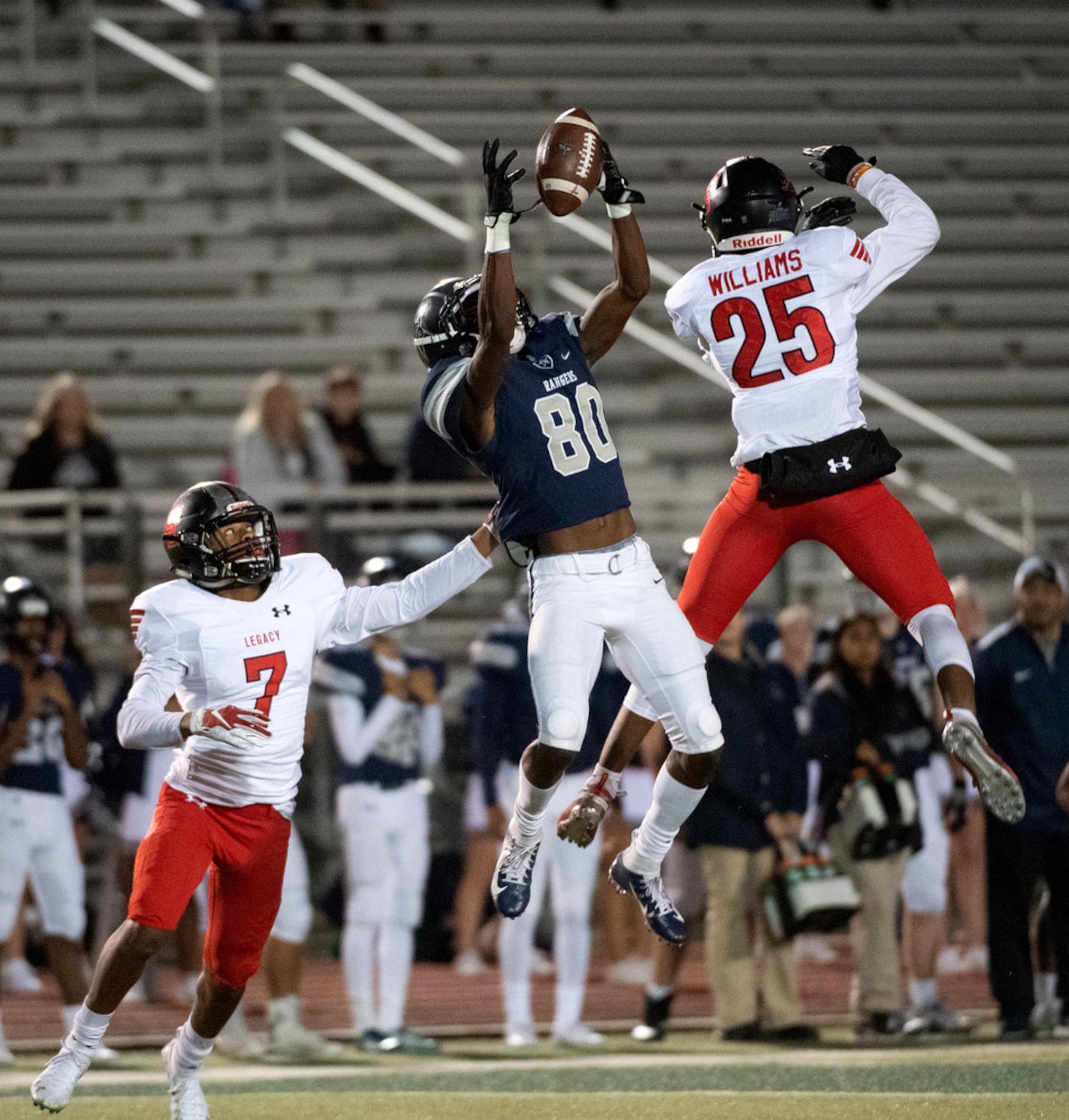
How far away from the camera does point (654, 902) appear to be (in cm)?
567

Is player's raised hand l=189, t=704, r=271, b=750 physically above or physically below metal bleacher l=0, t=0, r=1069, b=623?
below

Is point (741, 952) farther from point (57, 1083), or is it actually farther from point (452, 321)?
point (452, 321)

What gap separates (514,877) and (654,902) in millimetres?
431

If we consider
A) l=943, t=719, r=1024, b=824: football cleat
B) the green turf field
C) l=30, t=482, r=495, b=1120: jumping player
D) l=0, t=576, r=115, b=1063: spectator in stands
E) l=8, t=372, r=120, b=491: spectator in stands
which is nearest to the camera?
l=943, t=719, r=1024, b=824: football cleat

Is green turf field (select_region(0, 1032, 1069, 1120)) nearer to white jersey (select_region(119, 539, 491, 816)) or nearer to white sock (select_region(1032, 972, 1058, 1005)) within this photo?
white sock (select_region(1032, 972, 1058, 1005))

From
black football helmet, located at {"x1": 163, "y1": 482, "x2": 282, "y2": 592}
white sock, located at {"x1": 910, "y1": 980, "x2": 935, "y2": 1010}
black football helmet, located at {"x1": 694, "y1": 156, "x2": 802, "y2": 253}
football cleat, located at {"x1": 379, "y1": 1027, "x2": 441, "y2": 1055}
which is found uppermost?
black football helmet, located at {"x1": 694, "y1": 156, "x2": 802, "y2": 253}

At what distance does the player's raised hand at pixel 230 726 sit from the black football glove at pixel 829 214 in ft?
7.11

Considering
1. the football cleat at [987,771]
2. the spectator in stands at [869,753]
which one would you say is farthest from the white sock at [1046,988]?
the football cleat at [987,771]

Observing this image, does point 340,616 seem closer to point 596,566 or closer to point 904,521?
point 596,566

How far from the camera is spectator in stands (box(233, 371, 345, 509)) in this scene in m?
9.50

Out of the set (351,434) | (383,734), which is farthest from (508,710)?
(351,434)

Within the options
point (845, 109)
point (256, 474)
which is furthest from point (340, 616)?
point (845, 109)

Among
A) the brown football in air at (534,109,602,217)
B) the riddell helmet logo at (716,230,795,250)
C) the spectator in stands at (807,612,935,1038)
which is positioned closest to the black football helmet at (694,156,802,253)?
the riddell helmet logo at (716,230,795,250)

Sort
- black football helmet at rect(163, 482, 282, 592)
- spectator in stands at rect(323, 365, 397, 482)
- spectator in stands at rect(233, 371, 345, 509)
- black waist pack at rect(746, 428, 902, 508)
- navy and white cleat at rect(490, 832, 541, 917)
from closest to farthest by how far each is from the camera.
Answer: black waist pack at rect(746, 428, 902, 508)
navy and white cleat at rect(490, 832, 541, 917)
black football helmet at rect(163, 482, 282, 592)
spectator in stands at rect(233, 371, 345, 509)
spectator in stands at rect(323, 365, 397, 482)
